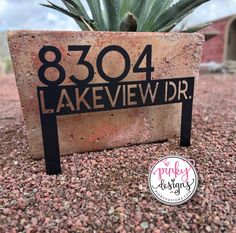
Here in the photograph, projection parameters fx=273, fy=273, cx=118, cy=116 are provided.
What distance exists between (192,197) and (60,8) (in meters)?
0.95

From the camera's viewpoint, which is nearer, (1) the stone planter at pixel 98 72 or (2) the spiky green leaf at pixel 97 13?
(1) the stone planter at pixel 98 72

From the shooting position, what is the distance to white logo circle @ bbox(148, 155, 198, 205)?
0.91 meters

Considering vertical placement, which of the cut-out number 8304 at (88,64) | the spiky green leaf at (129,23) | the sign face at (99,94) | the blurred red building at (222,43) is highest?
the spiky green leaf at (129,23)

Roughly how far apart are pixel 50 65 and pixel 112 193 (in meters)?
0.53

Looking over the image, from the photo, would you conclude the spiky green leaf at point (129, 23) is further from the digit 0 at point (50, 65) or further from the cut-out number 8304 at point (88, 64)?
the digit 0 at point (50, 65)

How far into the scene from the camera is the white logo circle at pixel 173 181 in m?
0.91

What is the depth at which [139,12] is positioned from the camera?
128cm

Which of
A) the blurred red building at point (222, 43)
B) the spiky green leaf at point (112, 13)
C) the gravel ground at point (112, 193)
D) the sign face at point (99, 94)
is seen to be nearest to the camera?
the gravel ground at point (112, 193)

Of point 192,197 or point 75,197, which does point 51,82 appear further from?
point 192,197

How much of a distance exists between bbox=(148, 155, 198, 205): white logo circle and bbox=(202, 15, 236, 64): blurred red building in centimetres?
462

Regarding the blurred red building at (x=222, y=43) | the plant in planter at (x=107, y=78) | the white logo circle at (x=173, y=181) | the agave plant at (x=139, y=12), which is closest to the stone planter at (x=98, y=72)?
the plant in planter at (x=107, y=78)

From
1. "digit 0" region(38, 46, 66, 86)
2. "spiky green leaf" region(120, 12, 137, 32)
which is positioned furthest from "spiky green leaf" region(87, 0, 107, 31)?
"digit 0" region(38, 46, 66, 86)

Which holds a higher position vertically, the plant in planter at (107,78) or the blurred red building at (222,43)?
the plant in planter at (107,78)

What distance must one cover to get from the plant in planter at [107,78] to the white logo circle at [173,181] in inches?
12.0
